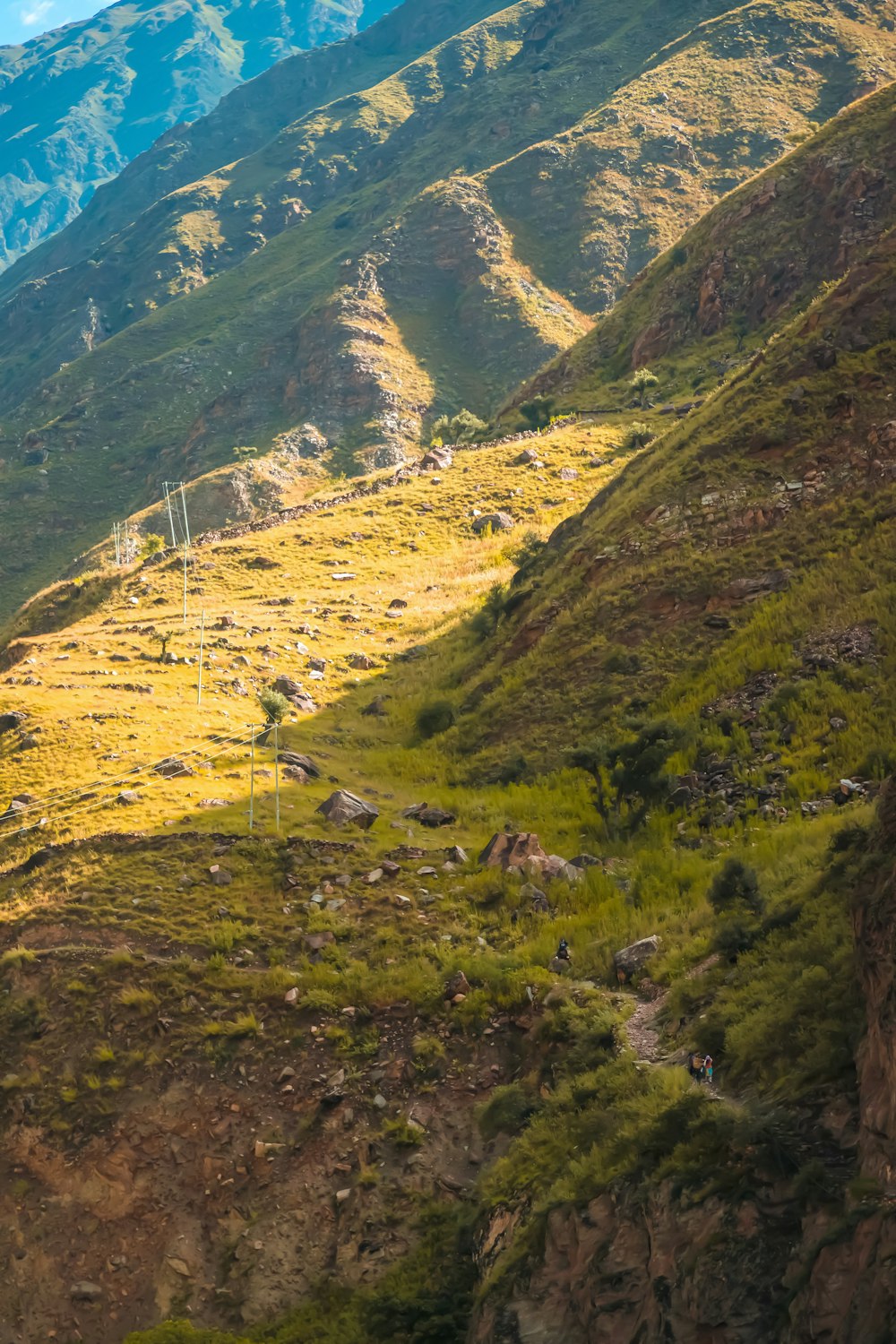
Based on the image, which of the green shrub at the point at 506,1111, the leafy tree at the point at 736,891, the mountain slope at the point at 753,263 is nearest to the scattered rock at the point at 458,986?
the green shrub at the point at 506,1111

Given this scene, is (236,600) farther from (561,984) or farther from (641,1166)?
(641,1166)

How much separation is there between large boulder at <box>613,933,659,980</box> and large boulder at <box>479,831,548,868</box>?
3808 mm

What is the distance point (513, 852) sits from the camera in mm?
23500

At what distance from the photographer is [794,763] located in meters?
23.3

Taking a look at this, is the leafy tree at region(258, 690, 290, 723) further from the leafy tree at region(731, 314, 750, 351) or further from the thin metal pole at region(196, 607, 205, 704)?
the leafy tree at region(731, 314, 750, 351)

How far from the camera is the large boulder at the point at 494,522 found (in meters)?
57.5

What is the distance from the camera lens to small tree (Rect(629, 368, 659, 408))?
66750 mm

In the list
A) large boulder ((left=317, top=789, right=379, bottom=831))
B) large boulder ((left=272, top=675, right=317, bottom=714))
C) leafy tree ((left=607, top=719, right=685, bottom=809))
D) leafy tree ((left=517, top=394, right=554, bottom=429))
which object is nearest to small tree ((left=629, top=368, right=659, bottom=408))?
leafy tree ((left=517, top=394, right=554, bottom=429))

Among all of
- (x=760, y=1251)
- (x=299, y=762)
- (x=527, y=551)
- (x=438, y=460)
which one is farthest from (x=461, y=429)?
(x=760, y=1251)

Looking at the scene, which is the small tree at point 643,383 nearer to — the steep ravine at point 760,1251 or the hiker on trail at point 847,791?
the hiker on trail at point 847,791

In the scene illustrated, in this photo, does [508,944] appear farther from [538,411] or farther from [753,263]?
[538,411]

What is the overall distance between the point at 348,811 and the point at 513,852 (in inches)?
170

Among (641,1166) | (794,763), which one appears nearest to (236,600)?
(794,763)

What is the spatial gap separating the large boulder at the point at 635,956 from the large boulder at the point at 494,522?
38889 mm
